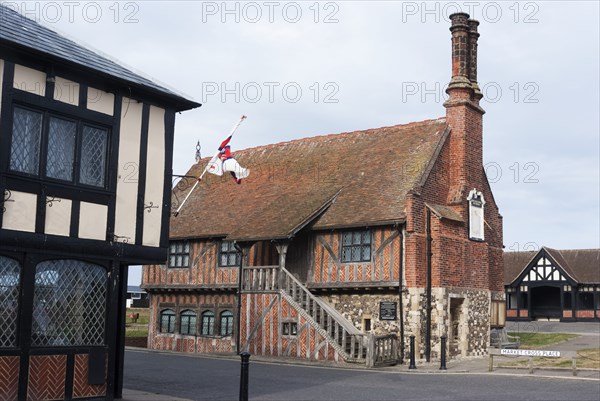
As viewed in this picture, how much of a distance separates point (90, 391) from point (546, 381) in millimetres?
9794

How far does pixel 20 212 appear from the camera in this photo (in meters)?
10.1

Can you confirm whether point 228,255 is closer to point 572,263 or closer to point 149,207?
point 149,207

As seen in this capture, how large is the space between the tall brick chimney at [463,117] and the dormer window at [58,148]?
13.9m

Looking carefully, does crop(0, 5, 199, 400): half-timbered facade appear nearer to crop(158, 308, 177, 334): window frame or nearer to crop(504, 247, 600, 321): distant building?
crop(158, 308, 177, 334): window frame

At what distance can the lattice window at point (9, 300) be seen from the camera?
9.93 metres

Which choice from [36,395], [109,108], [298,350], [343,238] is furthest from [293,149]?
[36,395]

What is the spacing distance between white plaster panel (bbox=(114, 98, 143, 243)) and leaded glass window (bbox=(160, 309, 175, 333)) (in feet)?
49.9

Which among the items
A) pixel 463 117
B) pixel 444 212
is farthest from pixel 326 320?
pixel 463 117

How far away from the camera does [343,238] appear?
864 inches

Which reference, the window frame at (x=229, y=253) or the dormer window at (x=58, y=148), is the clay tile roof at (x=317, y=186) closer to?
the window frame at (x=229, y=253)

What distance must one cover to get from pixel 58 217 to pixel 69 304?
136cm

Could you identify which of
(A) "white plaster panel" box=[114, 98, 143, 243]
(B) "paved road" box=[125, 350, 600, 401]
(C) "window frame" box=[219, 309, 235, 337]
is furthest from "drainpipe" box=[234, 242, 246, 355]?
(A) "white plaster panel" box=[114, 98, 143, 243]

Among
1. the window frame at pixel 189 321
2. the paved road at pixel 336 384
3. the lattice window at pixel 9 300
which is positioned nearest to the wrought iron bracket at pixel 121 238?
the lattice window at pixel 9 300

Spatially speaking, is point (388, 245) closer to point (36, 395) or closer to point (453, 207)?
point (453, 207)
